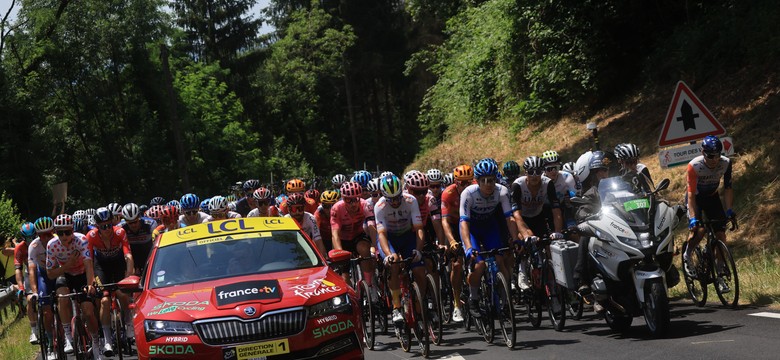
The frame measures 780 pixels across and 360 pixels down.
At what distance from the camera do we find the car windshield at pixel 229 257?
9625 millimetres

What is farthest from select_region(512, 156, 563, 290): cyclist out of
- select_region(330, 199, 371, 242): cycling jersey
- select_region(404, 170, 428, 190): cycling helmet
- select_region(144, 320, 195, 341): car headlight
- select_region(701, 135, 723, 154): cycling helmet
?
select_region(144, 320, 195, 341): car headlight

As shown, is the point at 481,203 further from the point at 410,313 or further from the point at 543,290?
the point at 410,313

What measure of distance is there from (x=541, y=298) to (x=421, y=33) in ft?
164

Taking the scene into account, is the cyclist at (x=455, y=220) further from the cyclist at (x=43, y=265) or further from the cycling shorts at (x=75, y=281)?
A: the cyclist at (x=43, y=265)

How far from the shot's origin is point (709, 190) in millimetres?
12617

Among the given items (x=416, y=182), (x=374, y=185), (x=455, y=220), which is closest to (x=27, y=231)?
(x=374, y=185)

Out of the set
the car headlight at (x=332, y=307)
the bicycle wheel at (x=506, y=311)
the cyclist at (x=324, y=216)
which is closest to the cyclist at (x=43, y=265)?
the cyclist at (x=324, y=216)

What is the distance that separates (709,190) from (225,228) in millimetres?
6123

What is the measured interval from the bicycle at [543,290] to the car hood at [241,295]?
3645 mm

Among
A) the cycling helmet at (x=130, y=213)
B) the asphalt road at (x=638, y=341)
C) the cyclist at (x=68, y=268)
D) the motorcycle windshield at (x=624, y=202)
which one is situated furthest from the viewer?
the cycling helmet at (x=130, y=213)

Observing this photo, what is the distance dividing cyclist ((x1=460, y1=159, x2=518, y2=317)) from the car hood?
2798 mm

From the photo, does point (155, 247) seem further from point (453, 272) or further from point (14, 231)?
point (14, 231)

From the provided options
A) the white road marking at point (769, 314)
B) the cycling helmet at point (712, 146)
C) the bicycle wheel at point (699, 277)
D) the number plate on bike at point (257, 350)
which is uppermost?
the cycling helmet at point (712, 146)

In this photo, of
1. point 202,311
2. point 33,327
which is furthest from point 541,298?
point 33,327
